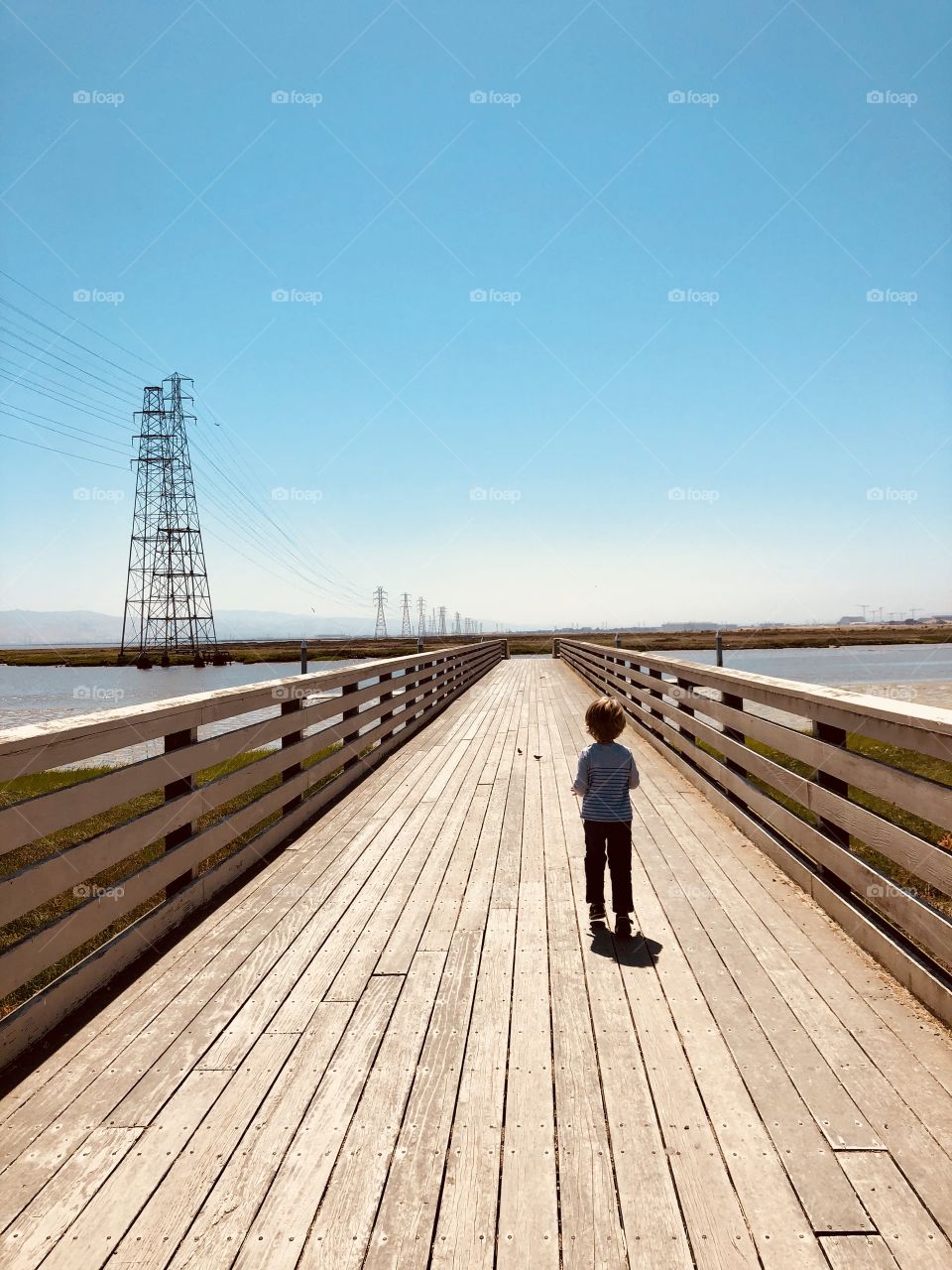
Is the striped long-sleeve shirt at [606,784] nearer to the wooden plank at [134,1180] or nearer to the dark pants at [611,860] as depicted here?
the dark pants at [611,860]

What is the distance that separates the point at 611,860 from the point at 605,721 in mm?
707

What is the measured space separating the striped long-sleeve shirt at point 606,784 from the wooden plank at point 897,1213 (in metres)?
1.88

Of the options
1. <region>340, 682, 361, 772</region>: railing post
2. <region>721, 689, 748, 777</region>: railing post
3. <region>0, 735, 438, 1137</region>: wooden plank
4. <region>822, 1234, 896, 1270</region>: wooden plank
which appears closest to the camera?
<region>822, 1234, 896, 1270</region>: wooden plank

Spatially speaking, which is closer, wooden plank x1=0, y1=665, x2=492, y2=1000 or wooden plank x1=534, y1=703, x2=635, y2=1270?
wooden plank x1=534, y1=703, x2=635, y2=1270

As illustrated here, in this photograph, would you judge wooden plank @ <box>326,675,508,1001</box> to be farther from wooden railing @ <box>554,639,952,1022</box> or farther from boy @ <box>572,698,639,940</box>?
wooden railing @ <box>554,639,952,1022</box>

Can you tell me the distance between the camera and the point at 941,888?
2.99 metres

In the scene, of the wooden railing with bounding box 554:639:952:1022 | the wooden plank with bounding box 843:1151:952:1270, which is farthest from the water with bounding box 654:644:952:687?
the wooden plank with bounding box 843:1151:952:1270

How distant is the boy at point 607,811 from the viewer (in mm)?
3973

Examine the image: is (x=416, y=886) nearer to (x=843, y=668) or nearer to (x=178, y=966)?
(x=178, y=966)

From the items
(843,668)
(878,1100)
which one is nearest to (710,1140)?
(878,1100)

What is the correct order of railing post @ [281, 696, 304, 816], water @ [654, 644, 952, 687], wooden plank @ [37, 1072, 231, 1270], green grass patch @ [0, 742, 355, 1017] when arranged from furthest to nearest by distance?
water @ [654, 644, 952, 687]
railing post @ [281, 696, 304, 816]
green grass patch @ [0, 742, 355, 1017]
wooden plank @ [37, 1072, 231, 1270]

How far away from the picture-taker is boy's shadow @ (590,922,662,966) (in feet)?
12.0

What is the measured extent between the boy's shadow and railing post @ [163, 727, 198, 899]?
86.7 inches

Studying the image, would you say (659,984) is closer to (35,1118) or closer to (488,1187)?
(488,1187)
